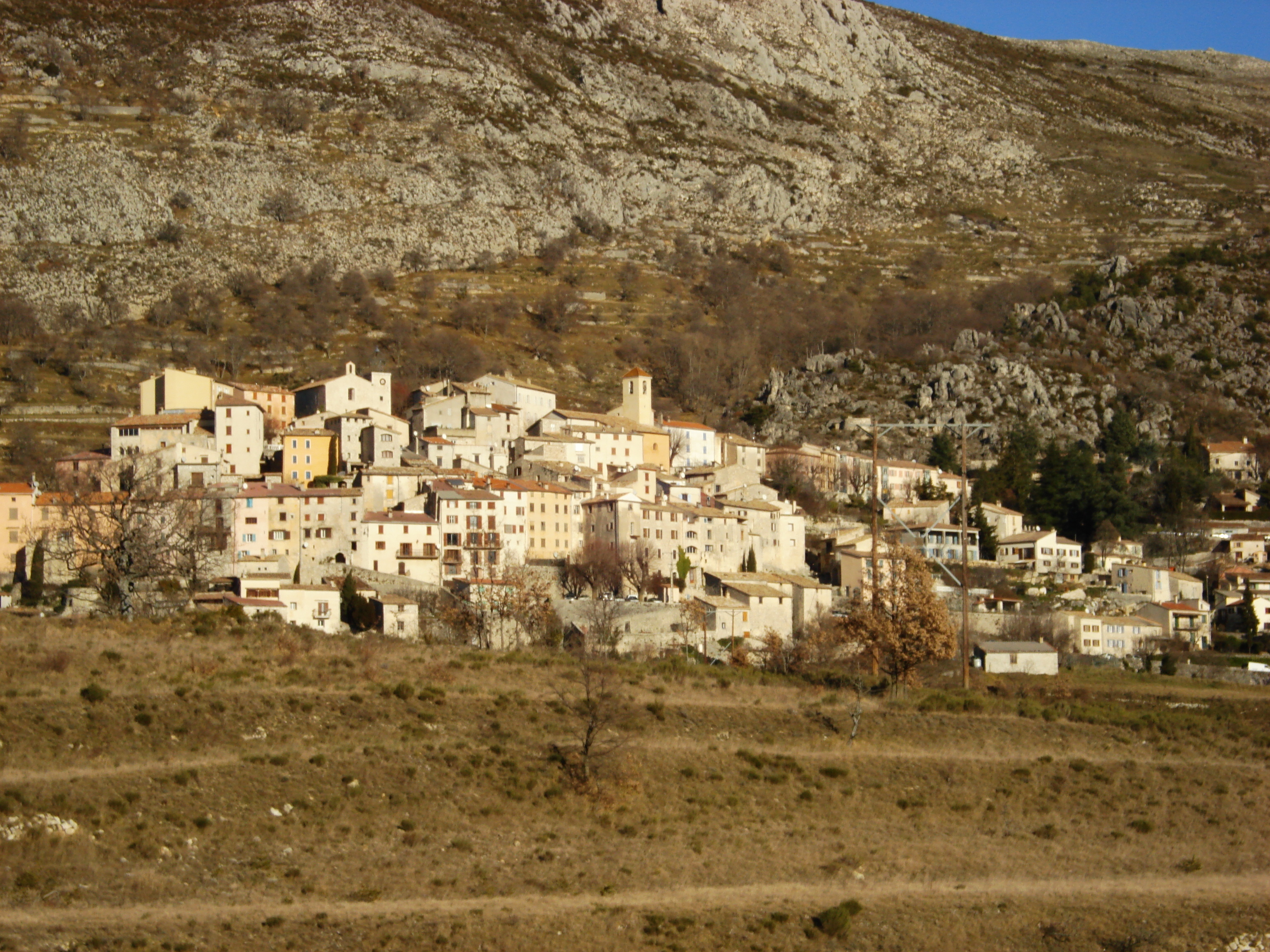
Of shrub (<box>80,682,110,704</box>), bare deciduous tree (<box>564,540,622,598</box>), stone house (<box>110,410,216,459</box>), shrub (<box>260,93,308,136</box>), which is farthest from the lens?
shrub (<box>260,93,308,136</box>)

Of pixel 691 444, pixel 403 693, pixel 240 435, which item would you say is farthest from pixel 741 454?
pixel 403 693

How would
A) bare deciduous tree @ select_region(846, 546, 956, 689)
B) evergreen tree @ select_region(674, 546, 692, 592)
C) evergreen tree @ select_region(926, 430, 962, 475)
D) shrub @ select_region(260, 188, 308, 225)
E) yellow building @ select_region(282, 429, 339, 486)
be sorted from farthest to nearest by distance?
shrub @ select_region(260, 188, 308, 225), evergreen tree @ select_region(926, 430, 962, 475), yellow building @ select_region(282, 429, 339, 486), evergreen tree @ select_region(674, 546, 692, 592), bare deciduous tree @ select_region(846, 546, 956, 689)

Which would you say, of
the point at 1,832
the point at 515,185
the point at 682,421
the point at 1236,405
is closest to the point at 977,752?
the point at 1,832

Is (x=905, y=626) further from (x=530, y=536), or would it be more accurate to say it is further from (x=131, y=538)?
(x=530, y=536)

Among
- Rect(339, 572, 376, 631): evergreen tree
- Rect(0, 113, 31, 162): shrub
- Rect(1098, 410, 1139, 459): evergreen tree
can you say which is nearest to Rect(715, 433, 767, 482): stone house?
Rect(1098, 410, 1139, 459): evergreen tree

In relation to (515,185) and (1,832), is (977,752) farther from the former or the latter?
(515,185)

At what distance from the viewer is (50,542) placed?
65812 millimetres

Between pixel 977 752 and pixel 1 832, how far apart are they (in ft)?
84.7

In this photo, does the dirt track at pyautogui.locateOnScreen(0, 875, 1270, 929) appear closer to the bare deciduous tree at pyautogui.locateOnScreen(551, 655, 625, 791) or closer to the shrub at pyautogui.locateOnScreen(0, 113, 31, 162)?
the bare deciduous tree at pyautogui.locateOnScreen(551, 655, 625, 791)

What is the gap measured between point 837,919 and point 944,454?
87.7m

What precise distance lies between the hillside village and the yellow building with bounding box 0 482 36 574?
0.13 meters

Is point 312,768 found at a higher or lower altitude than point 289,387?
lower

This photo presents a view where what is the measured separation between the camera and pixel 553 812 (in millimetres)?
33406

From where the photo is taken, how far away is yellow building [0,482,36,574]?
6725cm
